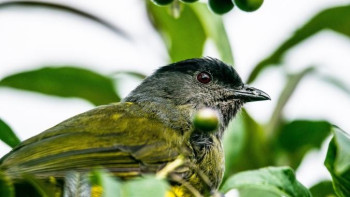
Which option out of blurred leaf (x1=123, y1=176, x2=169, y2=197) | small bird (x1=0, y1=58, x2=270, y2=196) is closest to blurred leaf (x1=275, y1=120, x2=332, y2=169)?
small bird (x1=0, y1=58, x2=270, y2=196)

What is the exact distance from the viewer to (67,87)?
4.24m

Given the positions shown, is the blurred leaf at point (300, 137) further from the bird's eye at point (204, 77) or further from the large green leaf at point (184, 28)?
the bird's eye at point (204, 77)

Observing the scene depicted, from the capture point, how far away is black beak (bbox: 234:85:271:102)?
15.8ft

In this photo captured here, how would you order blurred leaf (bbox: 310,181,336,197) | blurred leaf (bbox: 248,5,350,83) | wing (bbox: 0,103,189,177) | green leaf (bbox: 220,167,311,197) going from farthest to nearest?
blurred leaf (bbox: 248,5,350,83), blurred leaf (bbox: 310,181,336,197), wing (bbox: 0,103,189,177), green leaf (bbox: 220,167,311,197)

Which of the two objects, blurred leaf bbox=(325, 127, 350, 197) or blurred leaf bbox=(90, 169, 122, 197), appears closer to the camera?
blurred leaf bbox=(90, 169, 122, 197)

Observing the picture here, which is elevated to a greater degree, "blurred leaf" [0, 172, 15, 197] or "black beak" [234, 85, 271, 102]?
"black beak" [234, 85, 271, 102]

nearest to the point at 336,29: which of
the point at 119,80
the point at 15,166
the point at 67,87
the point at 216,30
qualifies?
the point at 216,30

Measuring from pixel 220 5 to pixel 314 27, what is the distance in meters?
1.61

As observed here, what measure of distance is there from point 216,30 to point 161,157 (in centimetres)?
85

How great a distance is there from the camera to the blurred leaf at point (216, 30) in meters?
3.89

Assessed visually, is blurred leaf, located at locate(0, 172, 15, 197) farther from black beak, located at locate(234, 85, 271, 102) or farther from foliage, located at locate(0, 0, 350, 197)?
black beak, located at locate(234, 85, 271, 102)

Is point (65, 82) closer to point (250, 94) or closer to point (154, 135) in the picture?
point (154, 135)

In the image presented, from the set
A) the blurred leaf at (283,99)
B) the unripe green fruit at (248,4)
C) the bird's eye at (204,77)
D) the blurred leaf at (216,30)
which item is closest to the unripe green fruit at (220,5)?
the unripe green fruit at (248,4)

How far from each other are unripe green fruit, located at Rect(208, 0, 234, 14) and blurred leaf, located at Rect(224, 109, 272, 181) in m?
1.09
